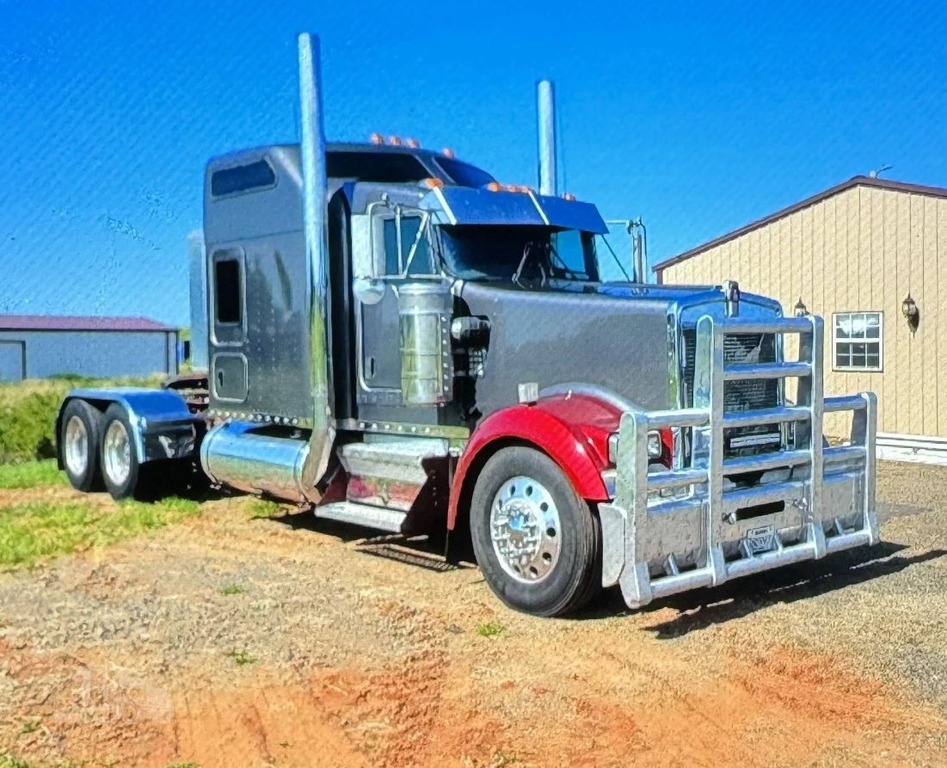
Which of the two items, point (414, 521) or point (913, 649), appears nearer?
point (913, 649)

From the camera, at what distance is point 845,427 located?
52.3 ft

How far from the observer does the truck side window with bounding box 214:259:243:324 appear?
891 cm

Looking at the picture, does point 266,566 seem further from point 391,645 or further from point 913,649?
point 913,649

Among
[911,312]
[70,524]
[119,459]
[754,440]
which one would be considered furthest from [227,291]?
[911,312]

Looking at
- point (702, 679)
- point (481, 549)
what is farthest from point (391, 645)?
point (702, 679)

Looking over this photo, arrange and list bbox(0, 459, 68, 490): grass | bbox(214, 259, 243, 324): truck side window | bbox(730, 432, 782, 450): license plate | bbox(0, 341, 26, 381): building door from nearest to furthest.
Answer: bbox(730, 432, 782, 450): license plate
bbox(214, 259, 243, 324): truck side window
bbox(0, 459, 68, 490): grass
bbox(0, 341, 26, 381): building door

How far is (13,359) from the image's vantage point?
177 feet

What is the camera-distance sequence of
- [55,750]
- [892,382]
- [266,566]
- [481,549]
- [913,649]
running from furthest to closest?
[892,382] < [266,566] < [481,549] < [913,649] < [55,750]

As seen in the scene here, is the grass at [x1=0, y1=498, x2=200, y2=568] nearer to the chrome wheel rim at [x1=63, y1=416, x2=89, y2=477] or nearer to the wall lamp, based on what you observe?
the chrome wheel rim at [x1=63, y1=416, x2=89, y2=477]

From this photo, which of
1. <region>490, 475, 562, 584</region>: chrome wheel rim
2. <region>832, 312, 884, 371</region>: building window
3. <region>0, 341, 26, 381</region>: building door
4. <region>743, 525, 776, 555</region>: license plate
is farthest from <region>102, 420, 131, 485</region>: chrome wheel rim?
<region>0, 341, 26, 381</region>: building door

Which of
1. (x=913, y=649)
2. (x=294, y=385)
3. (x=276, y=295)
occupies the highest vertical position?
(x=276, y=295)

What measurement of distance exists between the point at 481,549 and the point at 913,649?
244 centimetres

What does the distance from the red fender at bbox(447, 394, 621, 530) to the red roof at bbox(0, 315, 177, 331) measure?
52.4 metres

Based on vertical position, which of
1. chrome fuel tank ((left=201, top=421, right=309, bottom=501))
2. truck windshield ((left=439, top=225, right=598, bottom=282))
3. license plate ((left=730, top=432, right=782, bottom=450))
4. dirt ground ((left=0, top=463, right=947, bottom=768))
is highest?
truck windshield ((left=439, top=225, right=598, bottom=282))
